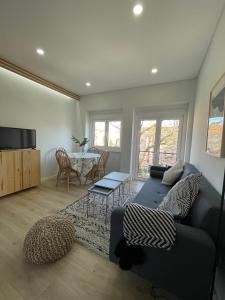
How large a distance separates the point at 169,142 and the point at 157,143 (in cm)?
32

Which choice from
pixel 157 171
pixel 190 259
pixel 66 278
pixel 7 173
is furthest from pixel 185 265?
pixel 7 173

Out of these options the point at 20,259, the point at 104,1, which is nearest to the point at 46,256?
the point at 20,259

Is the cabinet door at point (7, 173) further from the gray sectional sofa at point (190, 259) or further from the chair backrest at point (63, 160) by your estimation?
the gray sectional sofa at point (190, 259)

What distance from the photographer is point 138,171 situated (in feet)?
14.2

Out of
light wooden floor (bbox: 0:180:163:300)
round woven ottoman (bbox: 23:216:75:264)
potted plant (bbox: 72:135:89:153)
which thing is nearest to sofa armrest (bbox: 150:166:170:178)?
light wooden floor (bbox: 0:180:163:300)

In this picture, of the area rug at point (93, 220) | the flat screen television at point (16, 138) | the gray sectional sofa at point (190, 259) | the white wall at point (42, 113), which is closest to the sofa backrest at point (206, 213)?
the gray sectional sofa at point (190, 259)

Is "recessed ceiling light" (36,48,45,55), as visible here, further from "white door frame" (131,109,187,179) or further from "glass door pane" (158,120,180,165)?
"glass door pane" (158,120,180,165)

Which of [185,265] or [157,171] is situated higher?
[157,171]

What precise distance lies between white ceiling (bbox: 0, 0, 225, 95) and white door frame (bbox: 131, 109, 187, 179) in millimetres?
910

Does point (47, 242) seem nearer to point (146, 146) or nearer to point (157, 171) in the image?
point (157, 171)

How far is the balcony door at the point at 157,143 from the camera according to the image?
Result: 3.80m

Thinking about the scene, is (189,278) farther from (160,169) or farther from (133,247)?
(160,169)

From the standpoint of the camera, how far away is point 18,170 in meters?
2.89

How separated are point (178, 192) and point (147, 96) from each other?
309 cm
